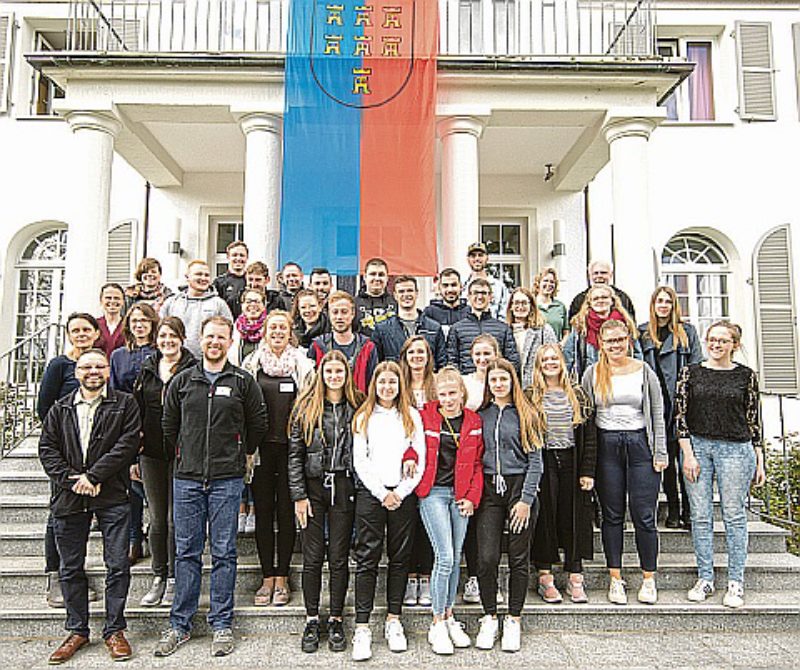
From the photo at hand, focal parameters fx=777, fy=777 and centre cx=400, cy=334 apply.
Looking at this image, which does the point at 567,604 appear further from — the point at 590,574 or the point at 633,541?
the point at 633,541

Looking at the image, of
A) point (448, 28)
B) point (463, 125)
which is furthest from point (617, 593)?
point (448, 28)

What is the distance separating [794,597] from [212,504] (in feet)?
12.2

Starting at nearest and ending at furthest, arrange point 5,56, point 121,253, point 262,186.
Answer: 1. point 262,186
2. point 121,253
3. point 5,56

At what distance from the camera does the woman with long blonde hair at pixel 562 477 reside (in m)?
4.73

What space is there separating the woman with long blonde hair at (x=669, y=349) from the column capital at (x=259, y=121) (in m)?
4.33

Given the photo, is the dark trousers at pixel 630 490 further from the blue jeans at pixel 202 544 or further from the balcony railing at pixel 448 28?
the balcony railing at pixel 448 28

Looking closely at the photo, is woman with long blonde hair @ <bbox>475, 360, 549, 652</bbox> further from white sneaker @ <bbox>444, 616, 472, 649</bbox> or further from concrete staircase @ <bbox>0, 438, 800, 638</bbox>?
concrete staircase @ <bbox>0, 438, 800, 638</bbox>

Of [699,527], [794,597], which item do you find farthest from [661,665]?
[794,597]

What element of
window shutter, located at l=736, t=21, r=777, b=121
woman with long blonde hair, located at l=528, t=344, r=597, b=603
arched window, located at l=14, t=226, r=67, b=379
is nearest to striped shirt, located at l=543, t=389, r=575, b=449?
woman with long blonde hair, located at l=528, t=344, r=597, b=603

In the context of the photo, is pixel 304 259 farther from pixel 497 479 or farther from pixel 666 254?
pixel 666 254

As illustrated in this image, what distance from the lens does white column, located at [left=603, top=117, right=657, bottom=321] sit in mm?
7773

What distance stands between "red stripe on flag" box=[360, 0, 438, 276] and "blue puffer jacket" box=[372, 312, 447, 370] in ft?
6.31

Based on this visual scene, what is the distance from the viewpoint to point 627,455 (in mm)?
4812

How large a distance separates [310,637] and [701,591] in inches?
96.7
